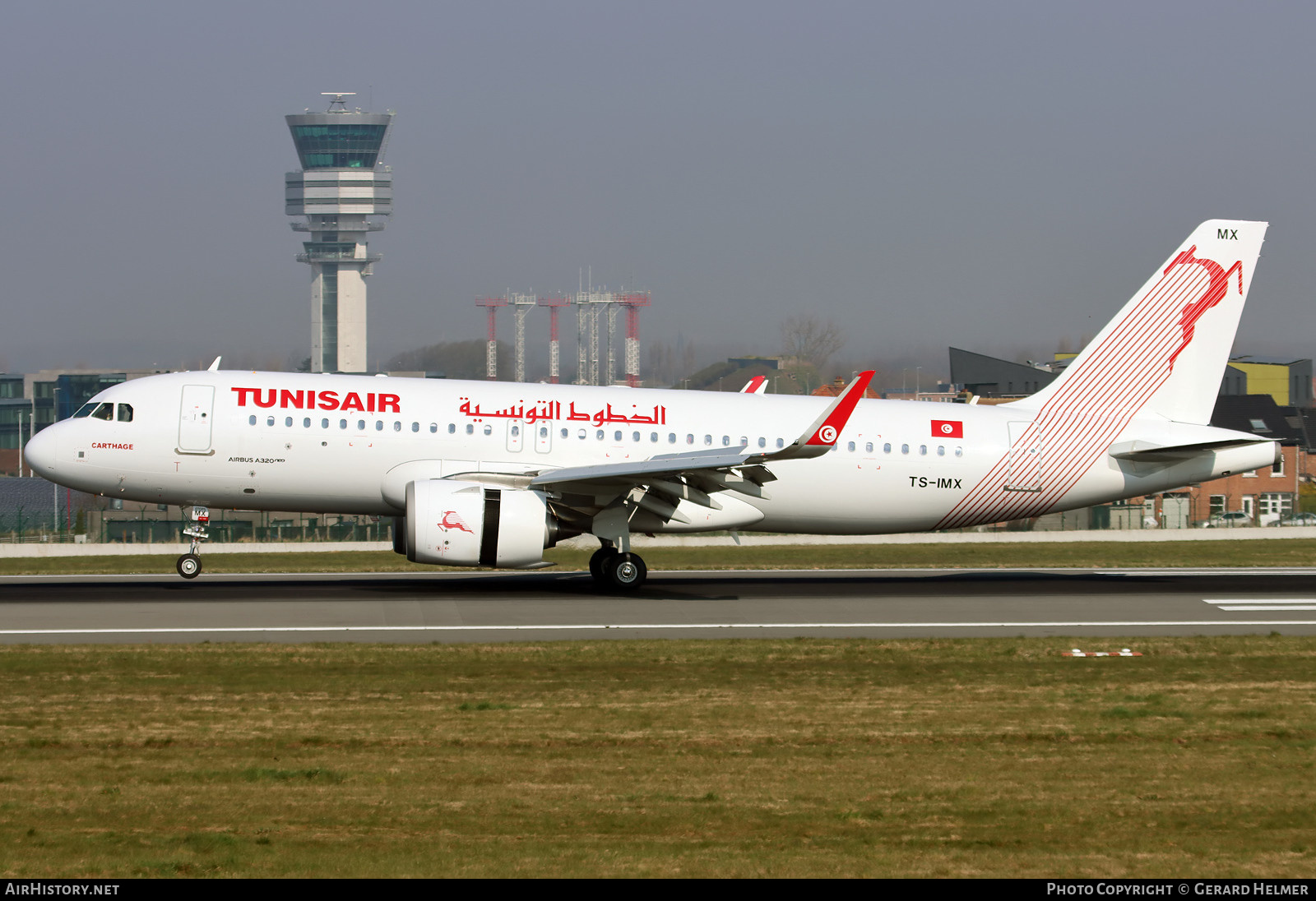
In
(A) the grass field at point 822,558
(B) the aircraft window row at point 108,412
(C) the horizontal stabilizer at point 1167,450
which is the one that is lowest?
(A) the grass field at point 822,558

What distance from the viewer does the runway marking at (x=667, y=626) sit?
65.4 ft

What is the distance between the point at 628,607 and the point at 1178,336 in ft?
46.6

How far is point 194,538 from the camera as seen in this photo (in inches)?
1067

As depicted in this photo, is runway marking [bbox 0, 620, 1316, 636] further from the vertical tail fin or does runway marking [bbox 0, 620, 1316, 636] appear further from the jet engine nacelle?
the vertical tail fin

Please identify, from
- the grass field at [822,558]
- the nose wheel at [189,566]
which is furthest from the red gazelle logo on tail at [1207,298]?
the nose wheel at [189,566]

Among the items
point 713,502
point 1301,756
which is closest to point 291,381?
point 713,502

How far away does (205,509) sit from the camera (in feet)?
87.5

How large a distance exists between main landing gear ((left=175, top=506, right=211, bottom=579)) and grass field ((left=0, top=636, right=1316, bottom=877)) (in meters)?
8.85

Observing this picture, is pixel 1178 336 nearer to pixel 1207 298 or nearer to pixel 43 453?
pixel 1207 298

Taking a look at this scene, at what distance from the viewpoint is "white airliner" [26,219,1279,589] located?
2480 centimetres

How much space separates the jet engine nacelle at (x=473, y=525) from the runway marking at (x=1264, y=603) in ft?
42.5

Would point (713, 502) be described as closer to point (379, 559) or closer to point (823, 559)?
point (823, 559)

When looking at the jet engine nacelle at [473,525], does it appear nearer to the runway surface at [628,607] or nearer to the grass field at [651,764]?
the runway surface at [628,607]

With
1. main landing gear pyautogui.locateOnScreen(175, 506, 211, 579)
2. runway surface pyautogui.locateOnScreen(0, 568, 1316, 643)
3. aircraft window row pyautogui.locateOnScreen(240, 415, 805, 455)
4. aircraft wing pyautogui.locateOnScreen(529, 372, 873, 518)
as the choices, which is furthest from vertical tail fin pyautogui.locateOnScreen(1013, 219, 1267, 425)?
main landing gear pyautogui.locateOnScreen(175, 506, 211, 579)
